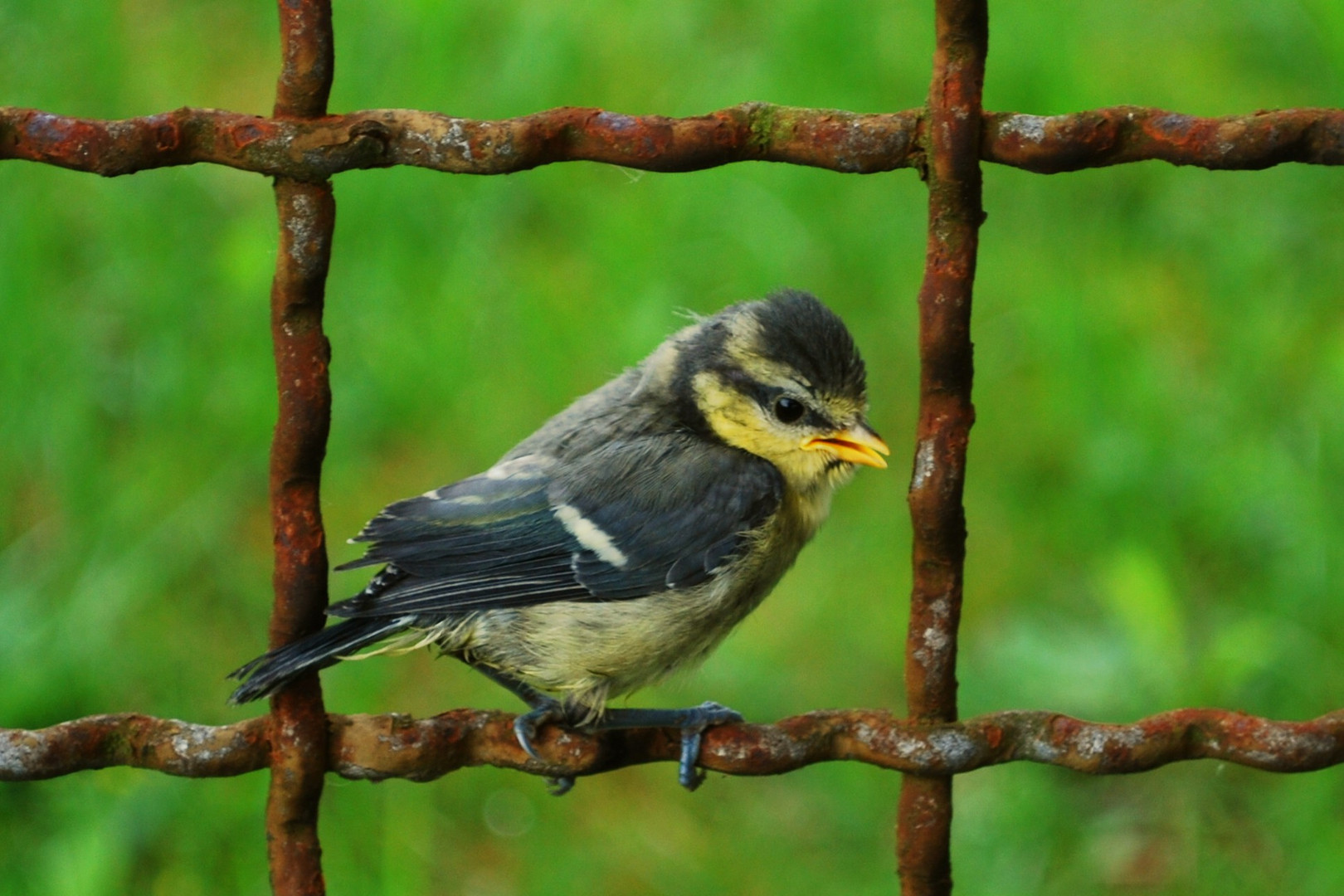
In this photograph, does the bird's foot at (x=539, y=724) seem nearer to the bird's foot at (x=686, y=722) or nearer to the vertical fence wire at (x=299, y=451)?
the bird's foot at (x=686, y=722)

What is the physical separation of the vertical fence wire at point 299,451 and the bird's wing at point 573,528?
0.50m

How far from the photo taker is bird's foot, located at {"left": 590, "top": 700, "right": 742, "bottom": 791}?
7.34ft

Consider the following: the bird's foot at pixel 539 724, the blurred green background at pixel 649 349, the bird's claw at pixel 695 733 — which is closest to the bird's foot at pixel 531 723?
the bird's foot at pixel 539 724

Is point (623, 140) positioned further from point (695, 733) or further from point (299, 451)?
point (695, 733)

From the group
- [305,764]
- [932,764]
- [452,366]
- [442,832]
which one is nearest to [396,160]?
[305,764]

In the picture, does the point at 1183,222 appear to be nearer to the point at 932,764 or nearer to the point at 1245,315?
the point at 1245,315

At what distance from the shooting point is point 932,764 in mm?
2158

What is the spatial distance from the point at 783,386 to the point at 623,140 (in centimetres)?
116

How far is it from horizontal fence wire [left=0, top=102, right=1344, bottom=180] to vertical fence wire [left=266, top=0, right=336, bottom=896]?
0.05 m

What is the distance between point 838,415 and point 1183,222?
1.98 meters

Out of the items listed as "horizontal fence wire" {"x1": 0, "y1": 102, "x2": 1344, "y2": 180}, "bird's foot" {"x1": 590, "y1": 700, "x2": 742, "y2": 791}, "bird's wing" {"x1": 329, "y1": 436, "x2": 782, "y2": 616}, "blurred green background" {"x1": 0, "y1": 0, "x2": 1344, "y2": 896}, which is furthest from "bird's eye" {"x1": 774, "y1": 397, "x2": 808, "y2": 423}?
"horizontal fence wire" {"x1": 0, "y1": 102, "x2": 1344, "y2": 180}

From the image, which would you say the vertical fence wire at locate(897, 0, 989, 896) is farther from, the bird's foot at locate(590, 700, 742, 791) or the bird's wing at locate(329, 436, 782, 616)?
the bird's wing at locate(329, 436, 782, 616)

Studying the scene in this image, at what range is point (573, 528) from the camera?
2.85 metres

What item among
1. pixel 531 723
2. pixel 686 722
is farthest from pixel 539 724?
pixel 686 722
